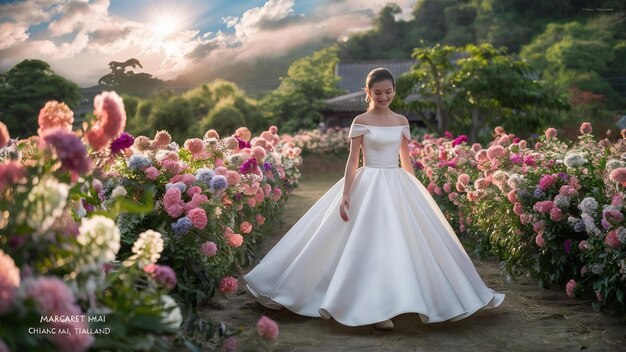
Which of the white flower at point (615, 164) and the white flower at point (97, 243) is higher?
the white flower at point (97, 243)

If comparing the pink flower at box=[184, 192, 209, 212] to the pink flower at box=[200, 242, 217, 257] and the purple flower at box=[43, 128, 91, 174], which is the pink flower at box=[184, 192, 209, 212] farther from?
the purple flower at box=[43, 128, 91, 174]

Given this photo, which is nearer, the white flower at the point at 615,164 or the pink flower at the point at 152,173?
the white flower at the point at 615,164

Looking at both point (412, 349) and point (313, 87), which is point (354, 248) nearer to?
point (412, 349)

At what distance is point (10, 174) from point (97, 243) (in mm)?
357

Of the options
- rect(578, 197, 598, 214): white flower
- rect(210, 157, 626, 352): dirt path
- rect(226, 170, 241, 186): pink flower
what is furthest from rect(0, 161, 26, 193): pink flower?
rect(578, 197, 598, 214): white flower

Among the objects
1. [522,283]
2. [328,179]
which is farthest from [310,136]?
[522,283]

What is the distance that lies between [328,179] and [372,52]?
75.3 feet

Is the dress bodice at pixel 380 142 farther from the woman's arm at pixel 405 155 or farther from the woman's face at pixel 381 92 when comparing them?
the woman's face at pixel 381 92

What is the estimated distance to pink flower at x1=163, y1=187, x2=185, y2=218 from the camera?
14.2 feet

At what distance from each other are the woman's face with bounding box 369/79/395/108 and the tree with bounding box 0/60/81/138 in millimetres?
14998

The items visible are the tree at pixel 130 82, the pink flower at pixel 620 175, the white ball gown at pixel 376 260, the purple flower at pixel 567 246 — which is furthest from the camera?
the tree at pixel 130 82

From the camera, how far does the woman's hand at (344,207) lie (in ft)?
15.1

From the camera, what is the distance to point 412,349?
390cm

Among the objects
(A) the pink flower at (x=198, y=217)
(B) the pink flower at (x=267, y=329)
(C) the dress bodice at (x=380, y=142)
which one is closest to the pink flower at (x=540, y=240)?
(C) the dress bodice at (x=380, y=142)
